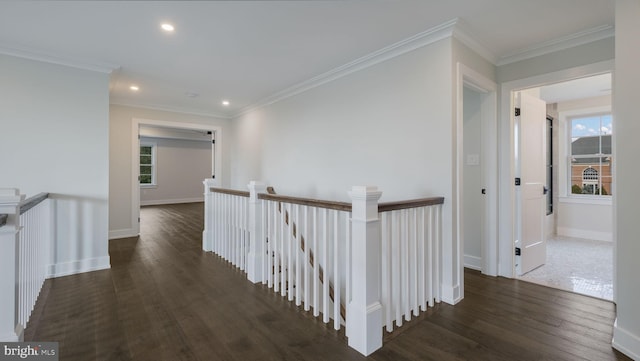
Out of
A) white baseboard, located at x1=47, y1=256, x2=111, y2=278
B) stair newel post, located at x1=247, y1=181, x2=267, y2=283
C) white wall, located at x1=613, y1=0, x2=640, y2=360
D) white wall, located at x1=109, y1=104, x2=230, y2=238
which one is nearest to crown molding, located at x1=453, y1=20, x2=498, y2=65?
white wall, located at x1=613, y1=0, x2=640, y2=360

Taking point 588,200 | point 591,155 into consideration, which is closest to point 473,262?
point 588,200

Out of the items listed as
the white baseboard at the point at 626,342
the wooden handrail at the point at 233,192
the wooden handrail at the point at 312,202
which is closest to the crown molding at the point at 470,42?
the wooden handrail at the point at 312,202

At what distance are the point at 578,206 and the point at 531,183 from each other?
2622 millimetres

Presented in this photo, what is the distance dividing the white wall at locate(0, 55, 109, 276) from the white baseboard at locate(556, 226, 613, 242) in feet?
23.4

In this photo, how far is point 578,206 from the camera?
16.7ft

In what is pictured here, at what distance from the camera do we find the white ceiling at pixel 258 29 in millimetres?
2295

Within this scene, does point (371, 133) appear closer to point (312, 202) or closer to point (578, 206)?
point (312, 202)

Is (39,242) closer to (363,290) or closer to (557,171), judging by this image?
(363,290)

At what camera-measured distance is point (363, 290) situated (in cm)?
187

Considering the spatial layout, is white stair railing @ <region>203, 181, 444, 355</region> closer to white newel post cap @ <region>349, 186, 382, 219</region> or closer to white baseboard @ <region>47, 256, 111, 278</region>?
white newel post cap @ <region>349, 186, 382, 219</region>

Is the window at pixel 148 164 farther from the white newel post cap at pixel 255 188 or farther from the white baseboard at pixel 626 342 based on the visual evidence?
the white baseboard at pixel 626 342

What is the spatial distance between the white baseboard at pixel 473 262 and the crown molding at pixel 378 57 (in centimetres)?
242

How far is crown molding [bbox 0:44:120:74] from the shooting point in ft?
10.0

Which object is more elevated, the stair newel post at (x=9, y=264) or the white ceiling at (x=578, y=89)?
the white ceiling at (x=578, y=89)
